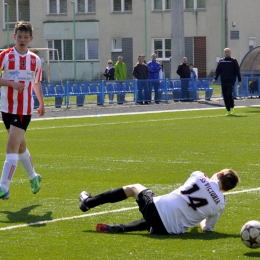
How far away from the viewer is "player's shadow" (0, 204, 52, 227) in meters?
8.14

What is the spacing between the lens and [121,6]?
53.0 meters

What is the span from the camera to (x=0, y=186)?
357 inches

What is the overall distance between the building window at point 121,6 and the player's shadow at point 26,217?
4474 cm

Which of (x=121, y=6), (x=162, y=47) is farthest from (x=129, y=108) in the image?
(x=121, y=6)

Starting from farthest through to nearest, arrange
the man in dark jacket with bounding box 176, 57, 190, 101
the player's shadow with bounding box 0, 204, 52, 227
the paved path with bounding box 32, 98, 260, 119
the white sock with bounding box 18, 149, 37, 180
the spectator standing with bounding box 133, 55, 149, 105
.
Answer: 1. the man in dark jacket with bounding box 176, 57, 190, 101
2. the spectator standing with bounding box 133, 55, 149, 105
3. the paved path with bounding box 32, 98, 260, 119
4. the white sock with bounding box 18, 149, 37, 180
5. the player's shadow with bounding box 0, 204, 52, 227

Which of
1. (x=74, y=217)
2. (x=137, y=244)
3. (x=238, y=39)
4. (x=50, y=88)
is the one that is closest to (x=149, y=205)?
(x=137, y=244)

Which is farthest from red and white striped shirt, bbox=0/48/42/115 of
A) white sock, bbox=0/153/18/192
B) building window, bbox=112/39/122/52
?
building window, bbox=112/39/122/52

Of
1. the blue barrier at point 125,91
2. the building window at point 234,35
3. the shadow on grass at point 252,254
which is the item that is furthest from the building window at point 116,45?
the shadow on grass at point 252,254

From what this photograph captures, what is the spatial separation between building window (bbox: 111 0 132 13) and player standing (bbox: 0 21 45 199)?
43.9 meters

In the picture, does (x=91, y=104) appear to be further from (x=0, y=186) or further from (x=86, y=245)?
(x=86, y=245)

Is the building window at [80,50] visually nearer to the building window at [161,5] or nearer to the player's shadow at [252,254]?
the building window at [161,5]

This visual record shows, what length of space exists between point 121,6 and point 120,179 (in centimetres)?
4279

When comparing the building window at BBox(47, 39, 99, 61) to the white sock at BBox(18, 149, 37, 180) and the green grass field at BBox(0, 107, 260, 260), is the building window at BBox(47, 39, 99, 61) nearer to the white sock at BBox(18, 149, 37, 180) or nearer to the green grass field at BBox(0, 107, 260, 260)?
the green grass field at BBox(0, 107, 260, 260)

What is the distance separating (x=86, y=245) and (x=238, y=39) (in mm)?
45450
